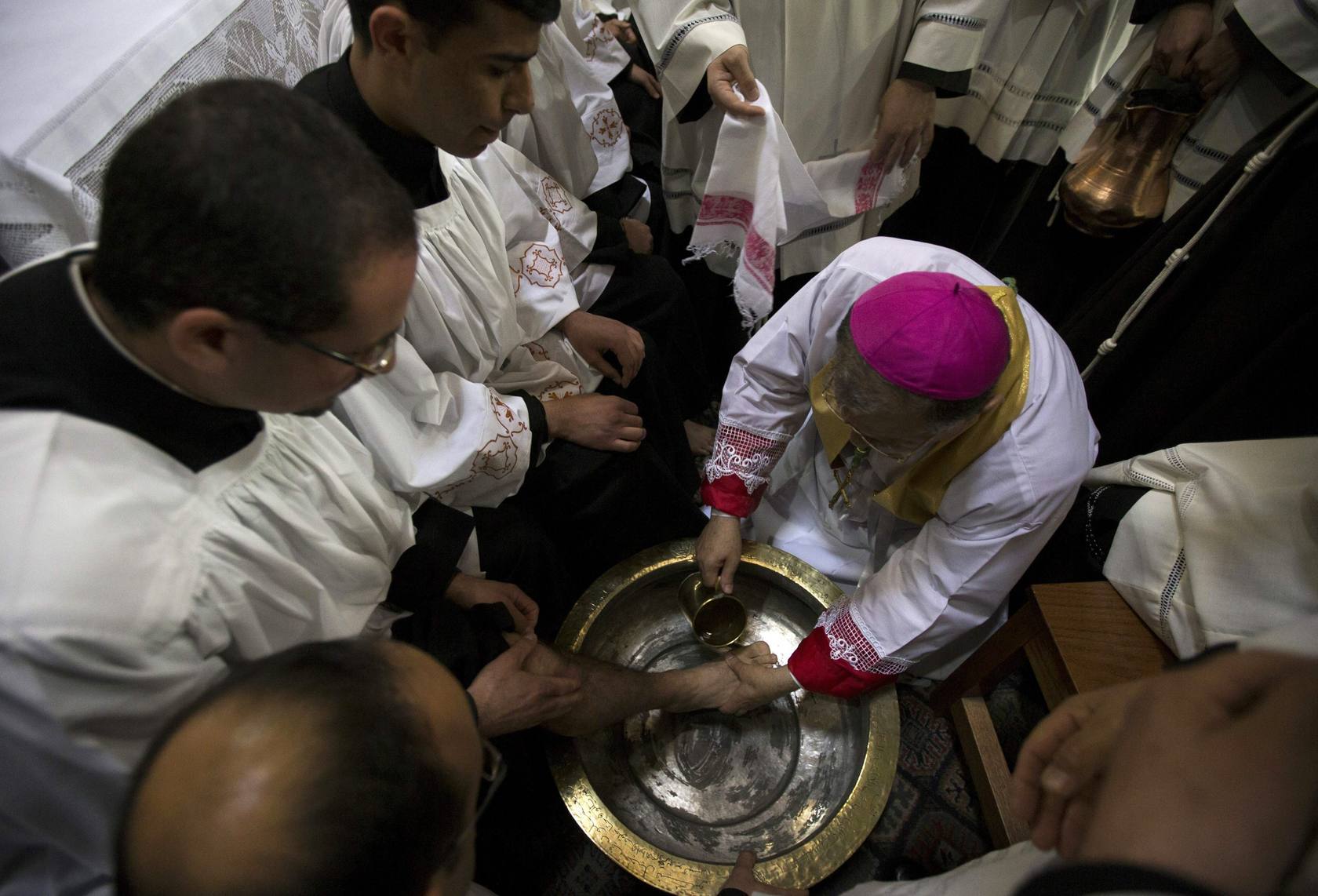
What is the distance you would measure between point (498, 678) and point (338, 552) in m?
0.47

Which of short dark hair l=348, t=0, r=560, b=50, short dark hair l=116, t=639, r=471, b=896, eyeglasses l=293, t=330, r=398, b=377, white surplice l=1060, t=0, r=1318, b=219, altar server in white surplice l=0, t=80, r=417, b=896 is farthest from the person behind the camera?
white surplice l=1060, t=0, r=1318, b=219

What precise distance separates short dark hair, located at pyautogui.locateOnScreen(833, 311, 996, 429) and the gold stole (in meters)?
0.09

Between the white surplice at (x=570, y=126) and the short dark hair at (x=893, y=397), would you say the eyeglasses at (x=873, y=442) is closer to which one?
the short dark hair at (x=893, y=397)

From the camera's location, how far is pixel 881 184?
2.44 m

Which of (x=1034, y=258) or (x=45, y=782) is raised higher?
(x=45, y=782)

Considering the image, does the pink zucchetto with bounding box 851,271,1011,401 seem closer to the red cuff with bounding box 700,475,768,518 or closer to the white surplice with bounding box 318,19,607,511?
the red cuff with bounding box 700,475,768,518

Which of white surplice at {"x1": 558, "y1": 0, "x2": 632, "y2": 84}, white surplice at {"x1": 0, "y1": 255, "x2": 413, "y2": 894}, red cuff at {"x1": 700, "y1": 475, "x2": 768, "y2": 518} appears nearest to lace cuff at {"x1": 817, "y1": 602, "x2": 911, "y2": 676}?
red cuff at {"x1": 700, "y1": 475, "x2": 768, "y2": 518}

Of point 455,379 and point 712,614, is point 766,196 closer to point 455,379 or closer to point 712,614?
point 455,379

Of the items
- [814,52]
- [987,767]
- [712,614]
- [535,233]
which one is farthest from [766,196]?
[987,767]

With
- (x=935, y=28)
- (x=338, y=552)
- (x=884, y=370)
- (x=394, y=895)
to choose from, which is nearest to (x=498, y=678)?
(x=338, y=552)

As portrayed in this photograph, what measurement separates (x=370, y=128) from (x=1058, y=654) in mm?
1843

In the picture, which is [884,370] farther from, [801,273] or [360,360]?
[801,273]

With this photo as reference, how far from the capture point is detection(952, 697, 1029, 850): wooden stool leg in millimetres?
1672

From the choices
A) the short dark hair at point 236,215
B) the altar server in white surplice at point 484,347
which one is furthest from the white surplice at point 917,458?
the short dark hair at point 236,215
